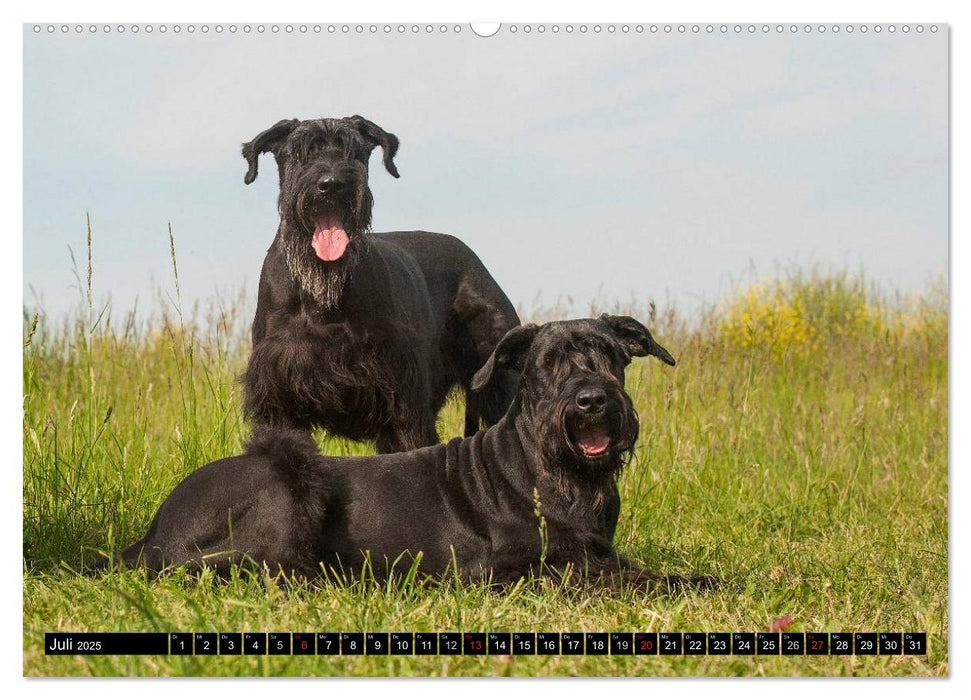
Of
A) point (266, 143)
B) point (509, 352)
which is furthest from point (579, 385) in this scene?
point (266, 143)

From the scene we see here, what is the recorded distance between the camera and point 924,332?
15.5 ft

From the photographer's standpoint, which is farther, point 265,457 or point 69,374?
point 69,374

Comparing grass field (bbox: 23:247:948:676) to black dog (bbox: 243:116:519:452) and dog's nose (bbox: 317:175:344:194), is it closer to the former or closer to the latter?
black dog (bbox: 243:116:519:452)

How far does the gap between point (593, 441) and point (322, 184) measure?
Answer: 60.5 inches

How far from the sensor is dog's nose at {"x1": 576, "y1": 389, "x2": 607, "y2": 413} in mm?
3865

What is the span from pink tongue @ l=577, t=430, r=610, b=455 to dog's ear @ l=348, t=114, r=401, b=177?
151 cm

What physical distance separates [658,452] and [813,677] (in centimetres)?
286

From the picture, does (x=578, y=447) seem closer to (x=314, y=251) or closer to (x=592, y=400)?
(x=592, y=400)

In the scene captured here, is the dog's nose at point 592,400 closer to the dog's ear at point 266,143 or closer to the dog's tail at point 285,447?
the dog's tail at point 285,447

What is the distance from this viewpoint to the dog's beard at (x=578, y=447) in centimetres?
393

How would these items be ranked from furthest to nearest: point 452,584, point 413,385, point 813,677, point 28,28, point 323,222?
point 413,385 → point 323,222 → point 452,584 → point 28,28 → point 813,677

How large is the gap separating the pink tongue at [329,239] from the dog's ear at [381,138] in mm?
352

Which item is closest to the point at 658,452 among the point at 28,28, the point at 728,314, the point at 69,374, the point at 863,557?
the point at 728,314

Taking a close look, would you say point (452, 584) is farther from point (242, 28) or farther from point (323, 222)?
point (242, 28)
